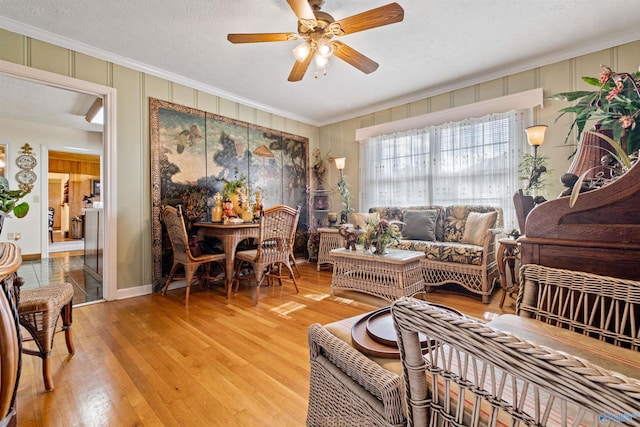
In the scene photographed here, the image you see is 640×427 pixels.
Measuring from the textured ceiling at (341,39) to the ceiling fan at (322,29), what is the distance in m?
0.31

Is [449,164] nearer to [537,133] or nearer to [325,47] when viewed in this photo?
[537,133]

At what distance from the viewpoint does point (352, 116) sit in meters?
5.11

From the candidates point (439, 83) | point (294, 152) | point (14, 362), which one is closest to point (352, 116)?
point (294, 152)

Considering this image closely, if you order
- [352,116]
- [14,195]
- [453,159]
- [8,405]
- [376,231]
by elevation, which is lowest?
[8,405]

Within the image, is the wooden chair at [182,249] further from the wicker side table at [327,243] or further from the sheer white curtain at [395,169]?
the sheer white curtain at [395,169]

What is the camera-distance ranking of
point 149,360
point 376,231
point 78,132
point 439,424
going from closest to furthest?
point 439,424, point 149,360, point 376,231, point 78,132

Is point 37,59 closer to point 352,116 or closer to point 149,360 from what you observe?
point 149,360

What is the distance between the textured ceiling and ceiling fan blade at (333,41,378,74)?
334 mm

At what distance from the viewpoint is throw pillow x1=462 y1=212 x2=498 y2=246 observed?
10.7ft

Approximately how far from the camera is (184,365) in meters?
1.76

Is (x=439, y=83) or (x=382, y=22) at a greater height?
(x=439, y=83)

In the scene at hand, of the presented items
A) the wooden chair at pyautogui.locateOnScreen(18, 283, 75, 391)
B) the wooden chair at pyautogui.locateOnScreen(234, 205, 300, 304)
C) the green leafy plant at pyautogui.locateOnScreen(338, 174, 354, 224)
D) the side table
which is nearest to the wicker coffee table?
the wooden chair at pyautogui.locateOnScreen(234, 205, 300, 304)

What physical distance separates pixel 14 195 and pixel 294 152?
422 cm

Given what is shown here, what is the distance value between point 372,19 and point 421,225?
256 centimetres
